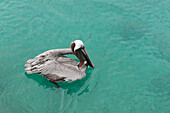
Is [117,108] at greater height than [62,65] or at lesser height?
lesser

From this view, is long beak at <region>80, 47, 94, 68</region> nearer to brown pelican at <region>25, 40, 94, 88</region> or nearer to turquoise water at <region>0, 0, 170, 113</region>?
brown pelican at <region>25, 40, 94, 88</region>

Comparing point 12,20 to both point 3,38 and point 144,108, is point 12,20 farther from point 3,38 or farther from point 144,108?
point 144,108

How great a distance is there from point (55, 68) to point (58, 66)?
0.11 metres

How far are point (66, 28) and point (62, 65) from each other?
101 inches

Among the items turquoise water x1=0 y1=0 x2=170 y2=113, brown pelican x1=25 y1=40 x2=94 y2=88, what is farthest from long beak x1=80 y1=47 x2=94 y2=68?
turquoise water x1=0 y1=0 x2=170 y2=113

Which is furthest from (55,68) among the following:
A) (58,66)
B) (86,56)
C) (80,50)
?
(86,56)

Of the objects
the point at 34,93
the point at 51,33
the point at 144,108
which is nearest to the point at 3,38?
the point at 51,33

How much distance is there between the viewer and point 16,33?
6891mm

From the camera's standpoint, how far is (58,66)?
16.6 feet

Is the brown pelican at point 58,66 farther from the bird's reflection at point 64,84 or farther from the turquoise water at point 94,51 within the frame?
the turquoise water at point 94,51

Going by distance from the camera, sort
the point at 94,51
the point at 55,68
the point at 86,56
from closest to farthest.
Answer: the point at 55,68 → the point at 86,56 → the point at 94,51

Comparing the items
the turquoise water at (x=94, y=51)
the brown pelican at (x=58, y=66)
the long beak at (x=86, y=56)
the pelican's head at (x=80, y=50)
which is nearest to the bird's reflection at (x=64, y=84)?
the turquoise water at (x=94, y=51)

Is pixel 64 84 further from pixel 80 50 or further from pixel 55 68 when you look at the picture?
pixel 80 50

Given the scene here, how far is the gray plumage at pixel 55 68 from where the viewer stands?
5.02 m
